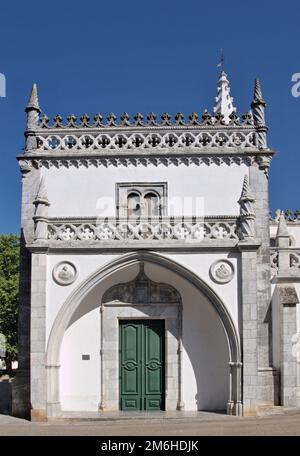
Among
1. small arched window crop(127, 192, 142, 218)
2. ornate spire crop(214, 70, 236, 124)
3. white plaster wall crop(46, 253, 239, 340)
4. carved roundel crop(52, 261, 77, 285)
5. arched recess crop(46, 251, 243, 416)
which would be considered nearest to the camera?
arched recess crop(46, 251, 243, 416)

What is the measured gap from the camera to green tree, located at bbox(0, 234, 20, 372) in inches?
1341

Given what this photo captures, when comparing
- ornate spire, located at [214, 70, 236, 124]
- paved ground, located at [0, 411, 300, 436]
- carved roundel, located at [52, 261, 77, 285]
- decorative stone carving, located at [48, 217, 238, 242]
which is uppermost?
ornate spire, located at [214, 70, 236, 124]

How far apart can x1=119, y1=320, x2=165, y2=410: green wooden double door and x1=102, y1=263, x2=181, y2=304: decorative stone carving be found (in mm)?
584

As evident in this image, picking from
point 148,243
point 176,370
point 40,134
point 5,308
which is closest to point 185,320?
point 176,370

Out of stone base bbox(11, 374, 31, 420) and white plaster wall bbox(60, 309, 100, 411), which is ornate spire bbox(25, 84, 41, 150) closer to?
white plaster wall bbox(60, 309, 100, 411)

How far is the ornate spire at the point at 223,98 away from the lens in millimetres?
30875

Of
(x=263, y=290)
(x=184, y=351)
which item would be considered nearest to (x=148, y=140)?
(x=263, y=290)

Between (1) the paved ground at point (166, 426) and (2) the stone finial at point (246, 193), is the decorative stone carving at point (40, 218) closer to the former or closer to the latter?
(1) the paved ground at point (166, 426)

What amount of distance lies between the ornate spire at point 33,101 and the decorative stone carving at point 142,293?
5549 mm

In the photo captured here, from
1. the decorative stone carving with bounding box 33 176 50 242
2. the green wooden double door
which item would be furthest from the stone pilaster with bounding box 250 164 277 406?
the decorative stone carving with bounding box 33 176 50 242

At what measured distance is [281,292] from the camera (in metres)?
15.4

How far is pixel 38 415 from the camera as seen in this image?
14.1m

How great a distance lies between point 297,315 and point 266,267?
4.90 ft

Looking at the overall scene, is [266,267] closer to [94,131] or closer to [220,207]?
[220,207]
